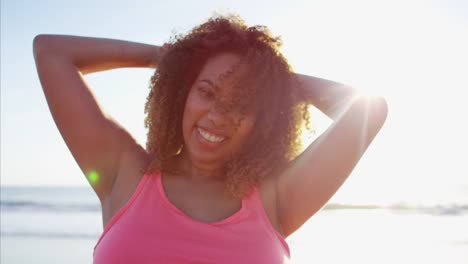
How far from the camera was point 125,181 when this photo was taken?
2676 mm

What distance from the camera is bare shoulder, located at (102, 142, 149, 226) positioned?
2625mm

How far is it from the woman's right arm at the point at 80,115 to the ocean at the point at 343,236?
17.0 ft

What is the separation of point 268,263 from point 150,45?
1264 mm

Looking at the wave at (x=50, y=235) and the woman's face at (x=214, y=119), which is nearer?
the woman's face at (x=214, y=119)

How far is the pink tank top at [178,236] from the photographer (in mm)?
2438

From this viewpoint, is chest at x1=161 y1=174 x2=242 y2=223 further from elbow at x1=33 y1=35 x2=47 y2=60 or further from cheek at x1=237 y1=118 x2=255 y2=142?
elbow at x1=33 y1=35 x2=47 y2=60

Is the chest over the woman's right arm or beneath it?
beneath

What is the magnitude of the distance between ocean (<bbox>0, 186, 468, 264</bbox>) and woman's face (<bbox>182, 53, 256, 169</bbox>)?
5095 mm

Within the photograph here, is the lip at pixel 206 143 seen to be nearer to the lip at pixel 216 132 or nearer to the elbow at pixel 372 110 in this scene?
the lip at pixel 216 132

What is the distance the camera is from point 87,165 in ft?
8.78

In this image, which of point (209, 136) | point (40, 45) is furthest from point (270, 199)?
point (40, 45)

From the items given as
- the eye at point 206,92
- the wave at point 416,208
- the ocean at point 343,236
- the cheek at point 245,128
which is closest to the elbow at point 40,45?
the eye at point 206,92

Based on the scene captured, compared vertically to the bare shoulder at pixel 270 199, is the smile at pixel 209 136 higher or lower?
higher

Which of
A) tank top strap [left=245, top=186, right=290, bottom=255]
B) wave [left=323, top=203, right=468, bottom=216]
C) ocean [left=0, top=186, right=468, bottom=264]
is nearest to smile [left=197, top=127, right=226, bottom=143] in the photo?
tank top strap [left=245, top=186, right=290, bottom=255]
